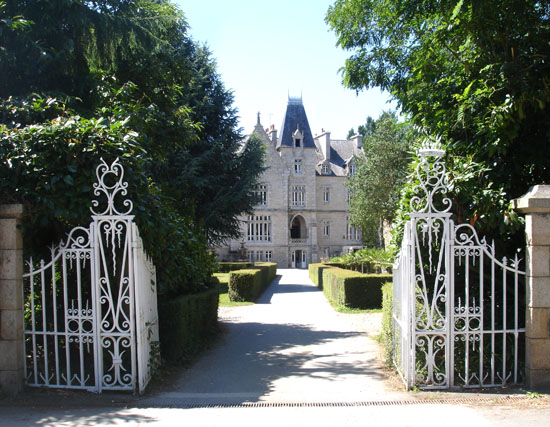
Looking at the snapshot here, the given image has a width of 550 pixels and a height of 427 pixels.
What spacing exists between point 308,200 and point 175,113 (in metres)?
40.9

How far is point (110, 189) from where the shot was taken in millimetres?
5902

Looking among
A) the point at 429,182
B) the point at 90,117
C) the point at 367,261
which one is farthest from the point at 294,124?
the point at 429,182

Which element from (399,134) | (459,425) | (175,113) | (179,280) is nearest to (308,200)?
(399,134)

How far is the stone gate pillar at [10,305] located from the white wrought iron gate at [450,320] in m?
4.60

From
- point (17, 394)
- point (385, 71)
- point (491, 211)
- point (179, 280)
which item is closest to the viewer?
point (17, 394)

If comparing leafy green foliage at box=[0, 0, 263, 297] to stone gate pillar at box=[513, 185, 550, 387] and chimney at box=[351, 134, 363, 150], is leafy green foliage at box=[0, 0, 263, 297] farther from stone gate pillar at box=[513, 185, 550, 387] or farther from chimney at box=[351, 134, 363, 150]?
chimney at box=[351, 134, 363, 150]

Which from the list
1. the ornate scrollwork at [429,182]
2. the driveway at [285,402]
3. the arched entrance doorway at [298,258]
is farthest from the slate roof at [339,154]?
the ornate scrollwork at [429,182]

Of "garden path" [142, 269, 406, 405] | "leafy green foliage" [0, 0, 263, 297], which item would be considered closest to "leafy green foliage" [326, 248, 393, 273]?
"garden path" [142, 269, 406, 405]

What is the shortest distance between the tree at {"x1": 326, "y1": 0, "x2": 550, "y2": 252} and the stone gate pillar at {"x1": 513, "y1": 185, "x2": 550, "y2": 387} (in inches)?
12.5

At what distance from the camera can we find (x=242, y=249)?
4747 centimetres

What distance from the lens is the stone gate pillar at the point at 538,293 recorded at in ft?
18.2

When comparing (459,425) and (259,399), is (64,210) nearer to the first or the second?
(259,399)

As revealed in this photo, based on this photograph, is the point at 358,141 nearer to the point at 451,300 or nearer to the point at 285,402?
the point at 451,300

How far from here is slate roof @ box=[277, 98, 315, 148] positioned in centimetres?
5162
